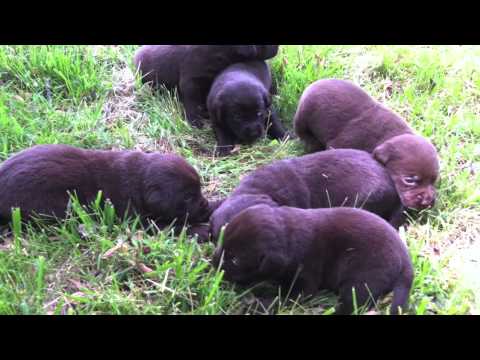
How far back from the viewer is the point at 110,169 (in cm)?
450

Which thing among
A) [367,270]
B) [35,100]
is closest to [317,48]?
[35,100]

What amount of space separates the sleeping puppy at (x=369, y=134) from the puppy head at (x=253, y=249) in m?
1.67

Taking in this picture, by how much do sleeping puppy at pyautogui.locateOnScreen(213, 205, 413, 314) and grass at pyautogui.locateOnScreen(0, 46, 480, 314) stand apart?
6.1 inches

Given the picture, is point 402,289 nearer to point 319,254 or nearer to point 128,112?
point 319,254

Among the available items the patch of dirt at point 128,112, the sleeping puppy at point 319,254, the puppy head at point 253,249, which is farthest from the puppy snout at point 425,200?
the patch of dirt at point 128,112

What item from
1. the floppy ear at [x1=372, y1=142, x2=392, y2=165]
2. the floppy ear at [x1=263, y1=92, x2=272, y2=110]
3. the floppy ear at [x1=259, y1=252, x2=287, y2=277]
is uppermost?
the floppy ear at [x1=263, y1=92, x2=272, y2=110]

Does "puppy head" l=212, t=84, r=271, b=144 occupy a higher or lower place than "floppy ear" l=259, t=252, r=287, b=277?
higher

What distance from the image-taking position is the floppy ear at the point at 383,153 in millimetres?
4852

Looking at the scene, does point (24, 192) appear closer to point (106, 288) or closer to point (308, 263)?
point (106, 288)

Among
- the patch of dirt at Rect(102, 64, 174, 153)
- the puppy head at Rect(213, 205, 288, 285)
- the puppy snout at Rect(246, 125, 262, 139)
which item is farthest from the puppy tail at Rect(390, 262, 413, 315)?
the patch of dirt at Rect(102, 64, 174, 153)

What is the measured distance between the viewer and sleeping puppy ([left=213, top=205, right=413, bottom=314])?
11.7 feet

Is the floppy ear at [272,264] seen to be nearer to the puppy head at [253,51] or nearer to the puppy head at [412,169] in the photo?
the puppy head at [412,169]

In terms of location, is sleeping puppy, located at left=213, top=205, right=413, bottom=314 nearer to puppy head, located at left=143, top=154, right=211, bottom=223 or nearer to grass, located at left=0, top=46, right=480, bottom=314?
grass, located at left=0, top=46, right=480, bottom=314

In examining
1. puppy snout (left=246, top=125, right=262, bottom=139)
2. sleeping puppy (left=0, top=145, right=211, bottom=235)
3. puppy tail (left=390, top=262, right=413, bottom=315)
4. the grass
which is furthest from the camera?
puppy snout (left=246, top=125, right=262, bottom=139)
